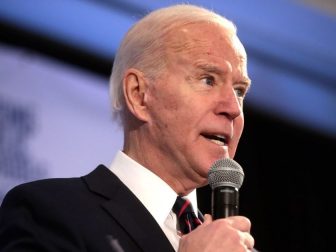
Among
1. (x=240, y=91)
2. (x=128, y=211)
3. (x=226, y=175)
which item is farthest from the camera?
(x=240, y=91)

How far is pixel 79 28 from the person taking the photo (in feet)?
10.9

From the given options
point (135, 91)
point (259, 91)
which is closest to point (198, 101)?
point (135, 91)

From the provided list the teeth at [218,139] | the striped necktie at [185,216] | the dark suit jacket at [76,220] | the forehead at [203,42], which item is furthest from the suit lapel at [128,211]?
the forehead at [203,42]

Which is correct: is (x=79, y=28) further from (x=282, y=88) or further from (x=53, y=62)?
(x=282, y=88)

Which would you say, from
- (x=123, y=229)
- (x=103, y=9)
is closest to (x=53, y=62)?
(x=103, y=9)

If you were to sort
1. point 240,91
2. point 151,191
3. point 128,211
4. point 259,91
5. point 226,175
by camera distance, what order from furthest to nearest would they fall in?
point 259,91
point 240,91
point 151,191
point 128,211
point 226,175

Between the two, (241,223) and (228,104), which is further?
(228,104)

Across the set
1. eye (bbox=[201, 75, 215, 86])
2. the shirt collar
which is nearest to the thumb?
the shirt collar

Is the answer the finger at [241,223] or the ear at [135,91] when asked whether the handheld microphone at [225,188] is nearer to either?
the finger at [241,223]

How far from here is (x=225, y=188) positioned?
1.46m

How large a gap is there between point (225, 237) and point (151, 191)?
0.41m

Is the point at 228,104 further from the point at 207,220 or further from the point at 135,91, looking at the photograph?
the point at 207,220

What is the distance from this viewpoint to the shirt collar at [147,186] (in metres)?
1.74

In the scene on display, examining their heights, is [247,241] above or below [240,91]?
below
